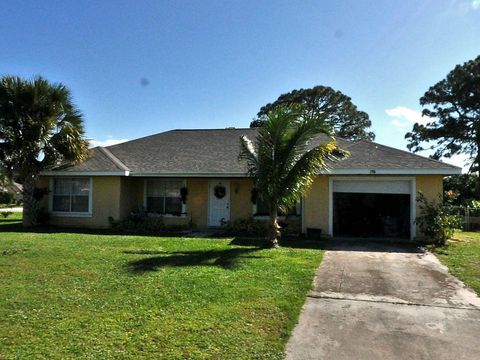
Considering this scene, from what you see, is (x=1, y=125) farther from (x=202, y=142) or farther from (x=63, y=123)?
(x=202, y=142)

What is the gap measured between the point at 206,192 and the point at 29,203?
22.5ft

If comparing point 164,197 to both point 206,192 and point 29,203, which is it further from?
point 29,203

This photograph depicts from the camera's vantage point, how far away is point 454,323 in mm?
5438

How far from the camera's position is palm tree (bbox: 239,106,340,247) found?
11000 millimetres

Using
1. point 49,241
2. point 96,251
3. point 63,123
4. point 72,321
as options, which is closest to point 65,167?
point 63,123

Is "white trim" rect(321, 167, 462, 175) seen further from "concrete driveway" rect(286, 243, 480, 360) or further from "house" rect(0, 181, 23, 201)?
"house" rect(0, 181, 23, 201)

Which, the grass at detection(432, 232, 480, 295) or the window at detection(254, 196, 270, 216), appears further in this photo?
the window at detection(254, 196, 270, 216)

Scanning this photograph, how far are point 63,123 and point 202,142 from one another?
6.27 metres

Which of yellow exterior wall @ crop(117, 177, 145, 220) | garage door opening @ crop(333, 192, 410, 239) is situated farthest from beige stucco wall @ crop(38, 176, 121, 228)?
garage door opening @ crop(333, 192, 410, 239)

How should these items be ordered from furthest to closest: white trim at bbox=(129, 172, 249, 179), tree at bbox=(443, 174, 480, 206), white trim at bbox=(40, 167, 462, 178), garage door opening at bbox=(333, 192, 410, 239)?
tree at bbox=(443, 174, 480, 206), garage door opening at bbox=(333, 192, 410, 239), white trim at bbox=(129, 172, 249, 179), white trim at bbox=(40, 167, 462, 178)

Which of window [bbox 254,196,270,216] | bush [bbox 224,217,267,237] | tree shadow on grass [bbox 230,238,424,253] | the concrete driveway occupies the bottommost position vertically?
the concrete driveway

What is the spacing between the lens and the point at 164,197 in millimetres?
17188

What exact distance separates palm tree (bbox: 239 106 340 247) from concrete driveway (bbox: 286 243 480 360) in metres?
2.73

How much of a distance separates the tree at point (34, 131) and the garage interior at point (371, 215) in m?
10.4
